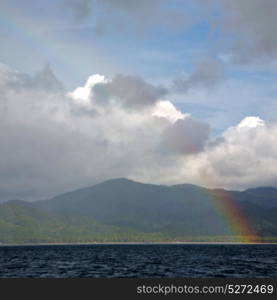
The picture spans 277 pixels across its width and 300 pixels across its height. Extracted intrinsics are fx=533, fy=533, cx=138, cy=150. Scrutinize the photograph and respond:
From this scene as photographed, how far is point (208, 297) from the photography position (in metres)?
62.1

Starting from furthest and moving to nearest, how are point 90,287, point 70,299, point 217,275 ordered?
point 217,275
point 90,287
point 70,299

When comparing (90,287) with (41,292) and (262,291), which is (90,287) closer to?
(41,292)

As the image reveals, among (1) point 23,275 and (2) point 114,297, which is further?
(1) point 23,275

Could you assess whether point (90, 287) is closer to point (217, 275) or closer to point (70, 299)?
point (70, 299)

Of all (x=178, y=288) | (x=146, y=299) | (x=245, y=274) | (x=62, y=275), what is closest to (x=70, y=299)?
(x=146, y=299)

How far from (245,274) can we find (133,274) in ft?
73.9

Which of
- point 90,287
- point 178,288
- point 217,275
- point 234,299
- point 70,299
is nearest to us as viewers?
point 234,299

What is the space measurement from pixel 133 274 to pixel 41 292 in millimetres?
42462

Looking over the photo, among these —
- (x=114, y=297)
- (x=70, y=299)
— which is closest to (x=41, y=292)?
(x=70, y=299)

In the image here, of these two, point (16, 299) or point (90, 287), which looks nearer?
point (16, 299)

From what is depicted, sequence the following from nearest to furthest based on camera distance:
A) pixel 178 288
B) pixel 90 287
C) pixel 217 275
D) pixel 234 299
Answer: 1. pixel 234 299
2. pixel 178 288
3. pixel 90 287
4. pixel 217 275

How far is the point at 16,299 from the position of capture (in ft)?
205

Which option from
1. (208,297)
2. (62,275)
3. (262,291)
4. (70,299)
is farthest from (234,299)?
(62,275)

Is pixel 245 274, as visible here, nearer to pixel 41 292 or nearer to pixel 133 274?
pixel 133 274
